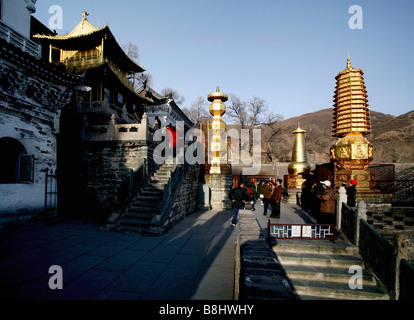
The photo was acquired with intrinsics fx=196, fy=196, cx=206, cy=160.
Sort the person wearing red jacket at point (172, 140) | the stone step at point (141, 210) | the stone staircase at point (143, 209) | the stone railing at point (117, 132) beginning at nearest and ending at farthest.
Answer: the stone staircase at point (143, 209)
the stone step at point (141, 210)
the stone railing at point (117, 132)
the person wearing red jacket at point (172, 140)

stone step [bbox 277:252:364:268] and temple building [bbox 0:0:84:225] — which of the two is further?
temple building [bbox 0:0:84:225]

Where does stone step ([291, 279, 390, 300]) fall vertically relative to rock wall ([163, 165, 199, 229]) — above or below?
below

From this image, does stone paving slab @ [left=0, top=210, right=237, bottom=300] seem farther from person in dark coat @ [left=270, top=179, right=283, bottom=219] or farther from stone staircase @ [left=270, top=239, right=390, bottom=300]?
person in dark coat @ [left=270, top=179, right=283, bottom=219]

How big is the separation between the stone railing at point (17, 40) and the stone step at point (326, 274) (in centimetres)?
1320

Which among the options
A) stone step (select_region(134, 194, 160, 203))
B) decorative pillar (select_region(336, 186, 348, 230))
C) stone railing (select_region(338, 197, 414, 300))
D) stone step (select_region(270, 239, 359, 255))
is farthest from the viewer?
stone step (select_region(134, 194, 160, 203))

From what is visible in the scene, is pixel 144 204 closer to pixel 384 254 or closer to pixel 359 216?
pixel 359 216

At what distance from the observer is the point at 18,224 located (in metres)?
8.03


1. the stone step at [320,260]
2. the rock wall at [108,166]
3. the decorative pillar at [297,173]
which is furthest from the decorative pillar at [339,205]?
the rock wall at [108,166]

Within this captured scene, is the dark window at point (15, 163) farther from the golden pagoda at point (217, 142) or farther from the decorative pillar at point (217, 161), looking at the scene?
the golden pagoda at point (217, 142)

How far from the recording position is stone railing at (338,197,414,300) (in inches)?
160

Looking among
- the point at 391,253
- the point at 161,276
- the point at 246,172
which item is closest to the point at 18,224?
the point at 161,276

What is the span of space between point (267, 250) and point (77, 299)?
3572 mm

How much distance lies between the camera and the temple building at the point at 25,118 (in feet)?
25.4

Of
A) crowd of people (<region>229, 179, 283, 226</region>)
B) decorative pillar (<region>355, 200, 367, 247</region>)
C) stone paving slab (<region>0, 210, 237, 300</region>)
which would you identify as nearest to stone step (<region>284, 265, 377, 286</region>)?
decorative pillar (<region>355, 200, 367, 247</region>)
